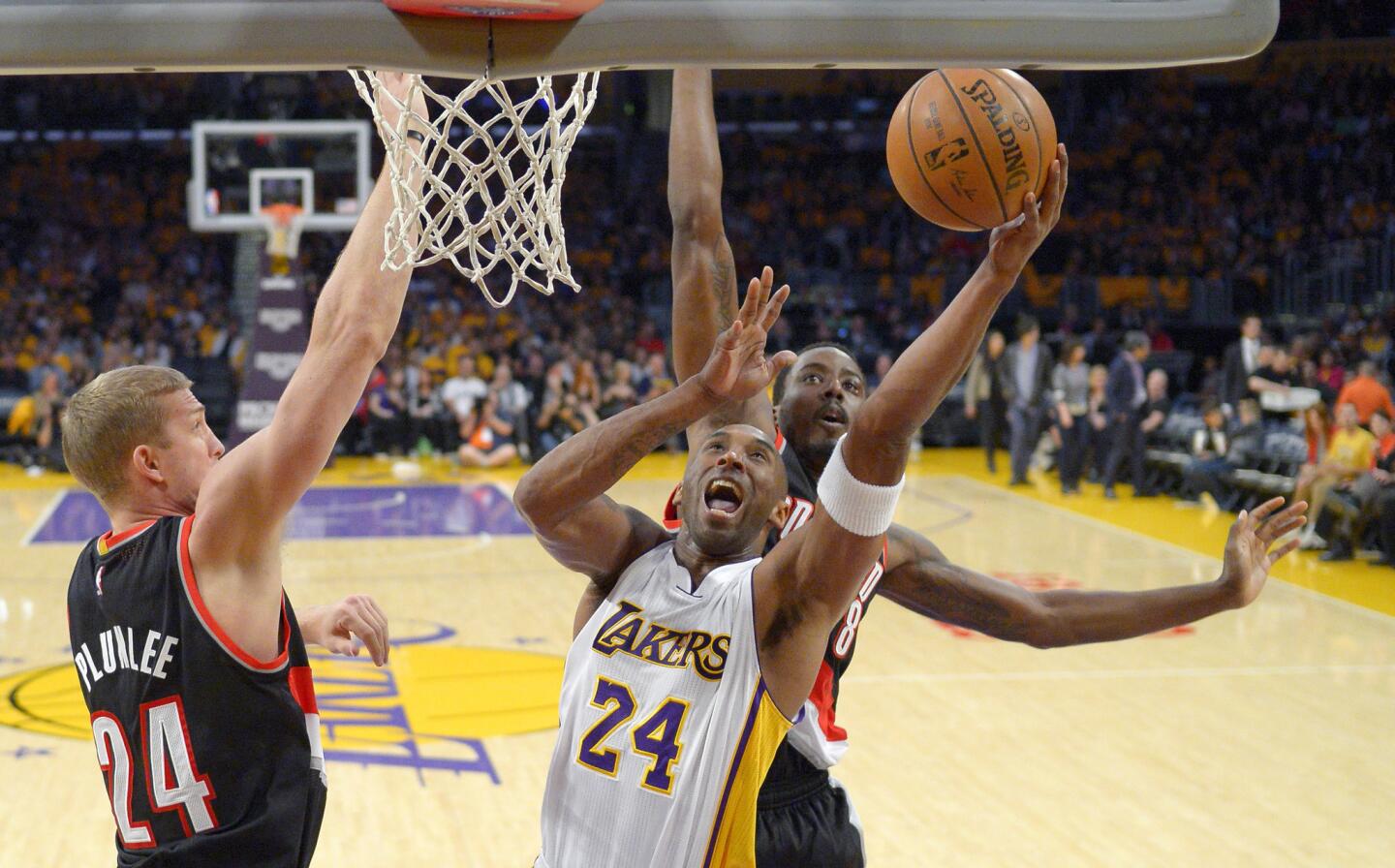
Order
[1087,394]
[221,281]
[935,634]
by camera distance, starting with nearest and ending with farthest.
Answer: [935,634] < [1087,394] < [221,281]

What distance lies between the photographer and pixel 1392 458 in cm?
984

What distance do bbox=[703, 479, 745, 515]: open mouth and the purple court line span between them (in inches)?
313

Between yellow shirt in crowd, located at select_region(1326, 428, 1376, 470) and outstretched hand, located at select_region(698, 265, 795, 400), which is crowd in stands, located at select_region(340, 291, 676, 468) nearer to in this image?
yellow shirt in crowd, located at select_region(1326, 428, 1376, 470)

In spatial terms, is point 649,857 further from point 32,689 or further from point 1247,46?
point 32,689

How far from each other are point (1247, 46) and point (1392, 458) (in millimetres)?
8123

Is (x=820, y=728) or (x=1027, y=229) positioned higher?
(x=1027, y=229)

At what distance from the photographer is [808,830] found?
10.2 ft

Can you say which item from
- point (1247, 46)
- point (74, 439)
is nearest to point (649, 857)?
point (74, 439)

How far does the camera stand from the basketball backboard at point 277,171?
13977mm

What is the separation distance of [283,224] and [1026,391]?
742 centimetres

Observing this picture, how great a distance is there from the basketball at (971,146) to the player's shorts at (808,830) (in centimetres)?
127

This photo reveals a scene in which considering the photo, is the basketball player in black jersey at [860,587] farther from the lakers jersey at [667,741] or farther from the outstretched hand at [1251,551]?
the lakers jersey at [667,741]

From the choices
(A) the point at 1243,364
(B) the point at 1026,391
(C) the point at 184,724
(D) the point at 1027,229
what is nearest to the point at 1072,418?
(B) the point at 1026,391

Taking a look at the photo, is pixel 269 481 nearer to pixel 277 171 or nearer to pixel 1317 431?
pixel 1317 431
